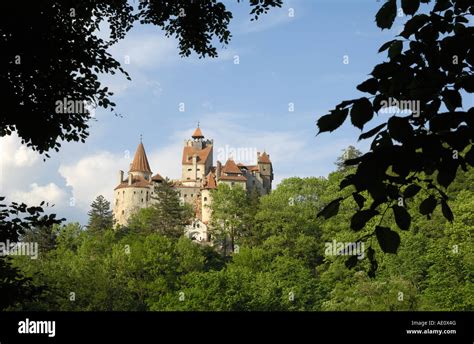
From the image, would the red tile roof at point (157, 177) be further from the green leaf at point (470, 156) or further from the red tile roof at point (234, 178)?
the green leaf at point (470, 156)

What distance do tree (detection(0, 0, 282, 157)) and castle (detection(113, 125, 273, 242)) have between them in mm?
78315

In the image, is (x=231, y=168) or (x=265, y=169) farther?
(x=265, y=169)

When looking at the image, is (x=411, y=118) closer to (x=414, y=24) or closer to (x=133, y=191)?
(x=414, y=24)

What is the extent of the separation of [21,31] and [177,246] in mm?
50792

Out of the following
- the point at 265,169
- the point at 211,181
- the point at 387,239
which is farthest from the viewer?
the point at 265,169

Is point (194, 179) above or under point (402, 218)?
above

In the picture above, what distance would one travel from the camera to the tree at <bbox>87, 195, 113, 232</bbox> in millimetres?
77812

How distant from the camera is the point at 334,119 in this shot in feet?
9.33

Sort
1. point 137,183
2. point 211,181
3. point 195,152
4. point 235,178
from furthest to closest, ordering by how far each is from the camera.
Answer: point 195,152
point 137,183
point 211,181
point 235,178

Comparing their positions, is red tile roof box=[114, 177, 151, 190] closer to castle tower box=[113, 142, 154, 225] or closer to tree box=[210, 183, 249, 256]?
castle tower box=[113, 142, 154, 225]

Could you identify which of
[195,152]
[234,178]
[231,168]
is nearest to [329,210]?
[234,178]

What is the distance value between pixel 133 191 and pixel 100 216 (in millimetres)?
19158

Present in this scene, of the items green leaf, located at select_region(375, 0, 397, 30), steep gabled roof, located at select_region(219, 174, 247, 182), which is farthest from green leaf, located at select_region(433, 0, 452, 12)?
steep gabled roof, located at select_region(219, 174, 247, 182)
